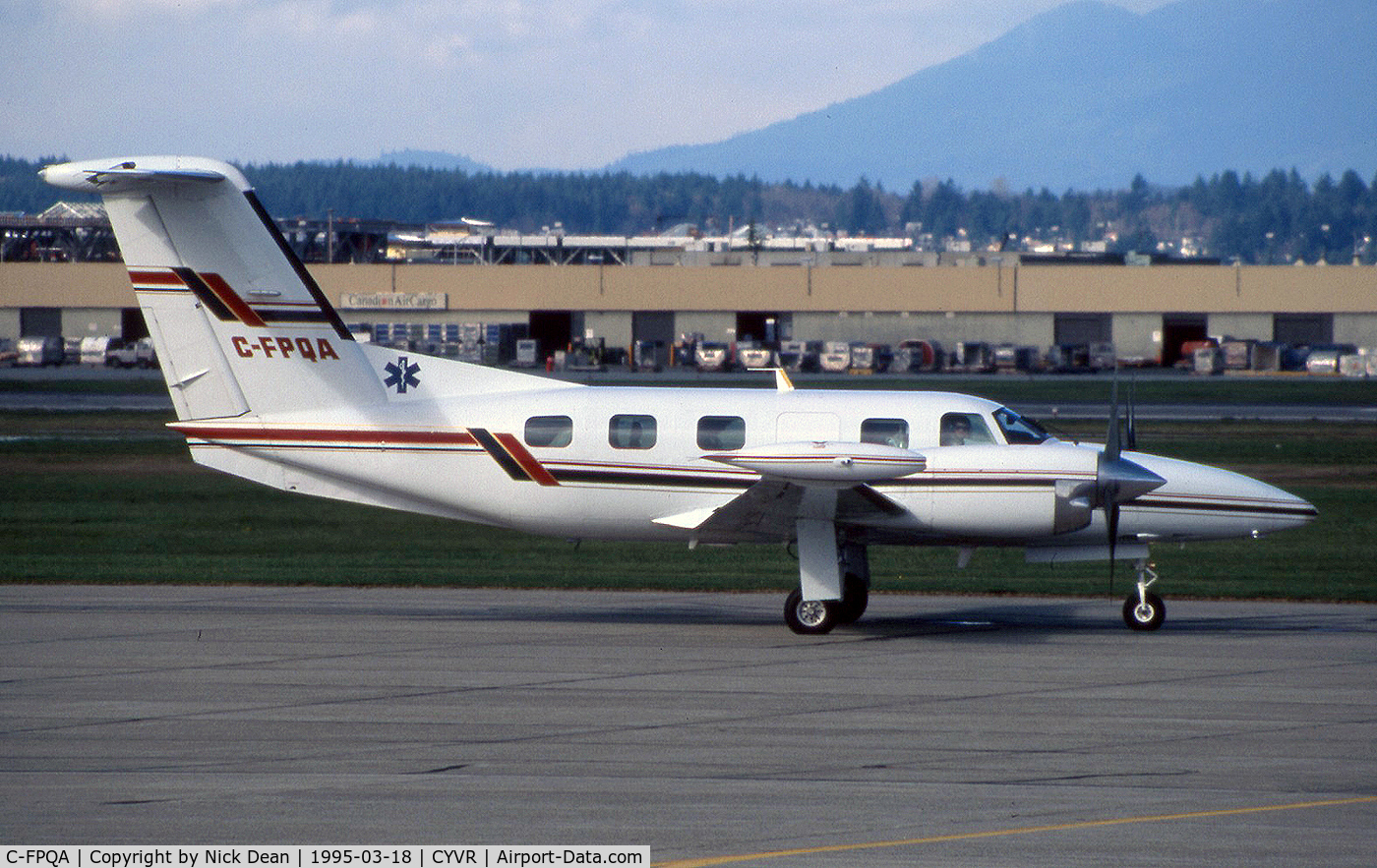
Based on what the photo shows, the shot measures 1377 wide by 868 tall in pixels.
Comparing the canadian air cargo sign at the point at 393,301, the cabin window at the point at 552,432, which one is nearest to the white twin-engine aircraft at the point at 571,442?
the cabin window at the point at 552,432

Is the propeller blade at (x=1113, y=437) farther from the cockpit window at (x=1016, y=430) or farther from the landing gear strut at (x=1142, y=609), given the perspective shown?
the landing gear strut at (x=1142, y=609)

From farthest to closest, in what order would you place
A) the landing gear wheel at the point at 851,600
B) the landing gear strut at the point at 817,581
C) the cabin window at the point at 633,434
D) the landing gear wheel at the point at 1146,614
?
the landing gear wheel at the point at 851,600
the landing gear wheel at the point at 1146,614
the cabin window at the point at 633,434
the landing gear strut at the point at 817,581

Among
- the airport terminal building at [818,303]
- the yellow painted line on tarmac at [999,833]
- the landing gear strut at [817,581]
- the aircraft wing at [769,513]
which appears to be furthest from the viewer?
the airport terminal building at [818,303]

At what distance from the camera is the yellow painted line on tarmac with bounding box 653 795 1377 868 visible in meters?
7.94

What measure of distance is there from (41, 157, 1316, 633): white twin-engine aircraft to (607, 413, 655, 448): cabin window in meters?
0.02

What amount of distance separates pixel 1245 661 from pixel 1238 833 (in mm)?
6222

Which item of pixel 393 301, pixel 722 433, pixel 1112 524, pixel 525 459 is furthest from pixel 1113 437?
pixel 393 301

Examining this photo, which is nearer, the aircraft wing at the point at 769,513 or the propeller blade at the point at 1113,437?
the propeller blade at the point at 1113,437

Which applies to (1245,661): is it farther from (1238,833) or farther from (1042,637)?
(1238,833)

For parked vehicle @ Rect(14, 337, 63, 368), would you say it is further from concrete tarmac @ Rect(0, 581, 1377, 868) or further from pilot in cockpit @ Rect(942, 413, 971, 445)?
pilot in cockpit @ Rect(942, 413, 971, 445)

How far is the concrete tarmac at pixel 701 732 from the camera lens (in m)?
8.52

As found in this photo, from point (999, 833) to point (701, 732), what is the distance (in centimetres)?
309

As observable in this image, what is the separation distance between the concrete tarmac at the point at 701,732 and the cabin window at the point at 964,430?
7.01 feet

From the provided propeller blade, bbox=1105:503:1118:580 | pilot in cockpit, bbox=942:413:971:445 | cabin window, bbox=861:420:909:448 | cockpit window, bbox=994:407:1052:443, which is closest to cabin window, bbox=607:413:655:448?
cabin window, bbox=861:420:909:448
